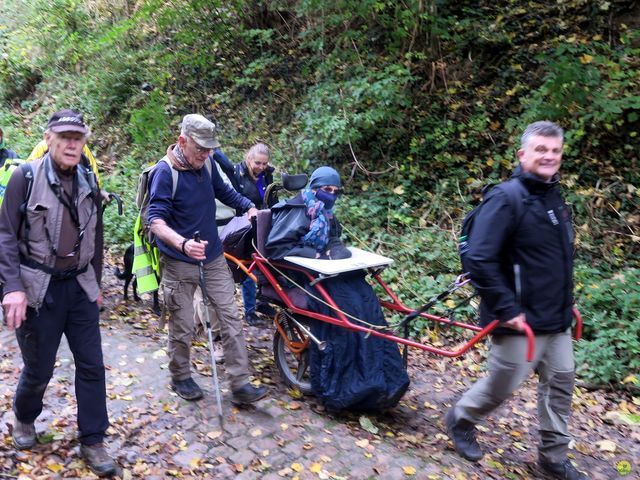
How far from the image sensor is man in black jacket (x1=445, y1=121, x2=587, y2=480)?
12.8 feet

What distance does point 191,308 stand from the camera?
4977 millimetres

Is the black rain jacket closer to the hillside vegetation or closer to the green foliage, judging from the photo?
the green foliage

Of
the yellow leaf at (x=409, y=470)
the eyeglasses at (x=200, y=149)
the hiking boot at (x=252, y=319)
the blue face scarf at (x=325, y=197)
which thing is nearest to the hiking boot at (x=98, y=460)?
the yellow leaf at (x=409, y=470)

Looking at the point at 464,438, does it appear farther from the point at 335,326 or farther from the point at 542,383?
the point at 335,326

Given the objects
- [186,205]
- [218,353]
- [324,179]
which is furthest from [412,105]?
[186,205]

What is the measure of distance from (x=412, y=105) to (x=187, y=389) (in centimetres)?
684

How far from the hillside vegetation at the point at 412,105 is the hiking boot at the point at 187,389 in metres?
3.30

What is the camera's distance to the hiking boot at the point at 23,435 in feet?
13.6

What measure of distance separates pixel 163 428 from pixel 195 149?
215 centimetres

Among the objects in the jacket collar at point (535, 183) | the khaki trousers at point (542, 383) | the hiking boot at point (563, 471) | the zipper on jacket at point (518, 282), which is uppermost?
the jacket collar at point (535, 183)

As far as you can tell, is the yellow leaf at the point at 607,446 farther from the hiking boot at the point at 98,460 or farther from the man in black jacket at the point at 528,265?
the hiking boot at the point at 98,460

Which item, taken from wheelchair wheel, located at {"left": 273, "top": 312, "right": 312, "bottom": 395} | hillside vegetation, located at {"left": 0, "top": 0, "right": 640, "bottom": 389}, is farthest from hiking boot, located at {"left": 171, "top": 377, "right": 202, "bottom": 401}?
hillside vegetation, located at {"left": 0, "top": 0, "right": 640, "bottom": 389}

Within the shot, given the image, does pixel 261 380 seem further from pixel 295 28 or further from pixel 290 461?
pixel 295 28

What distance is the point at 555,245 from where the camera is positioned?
3982mm
